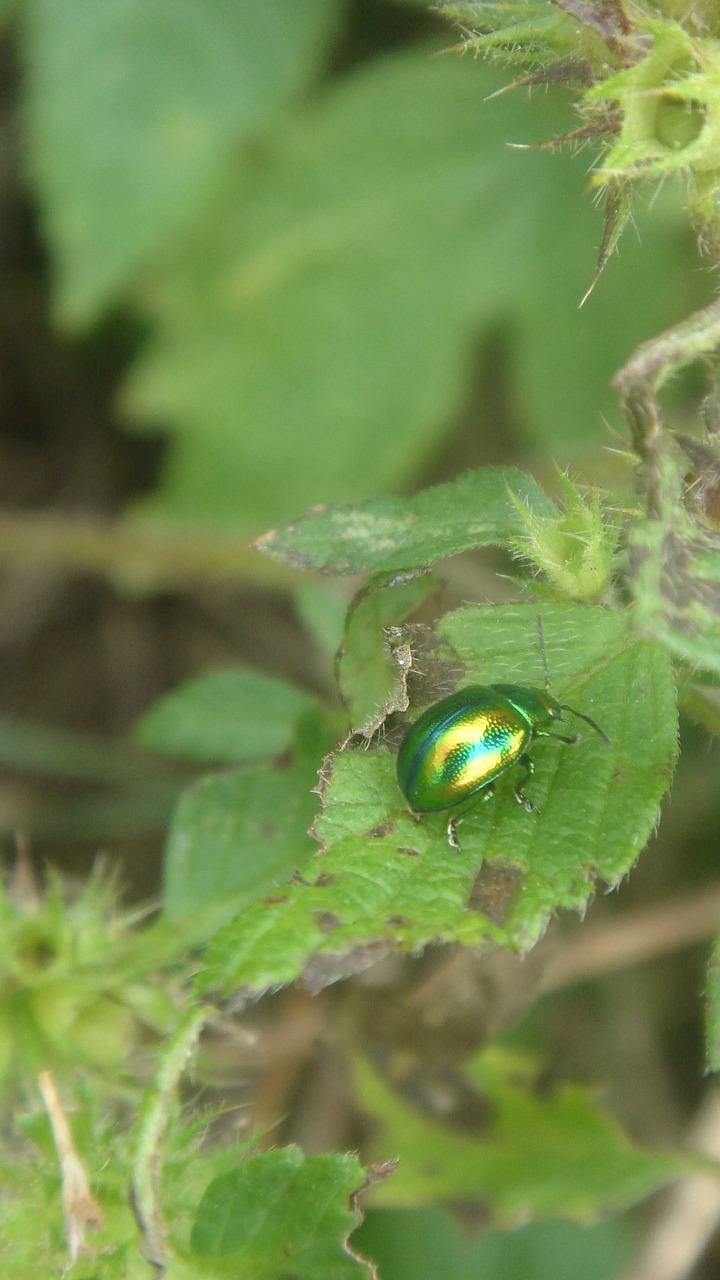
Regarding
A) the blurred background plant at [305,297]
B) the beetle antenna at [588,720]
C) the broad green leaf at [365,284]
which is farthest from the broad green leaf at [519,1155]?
the broad green leaf at [365,284]

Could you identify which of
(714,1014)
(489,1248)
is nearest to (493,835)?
(714,1014)

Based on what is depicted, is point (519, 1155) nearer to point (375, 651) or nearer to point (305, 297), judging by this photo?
point (375, 651)

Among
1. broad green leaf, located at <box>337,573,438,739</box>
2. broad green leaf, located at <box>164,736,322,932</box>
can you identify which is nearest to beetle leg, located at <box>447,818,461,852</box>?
broad green leaf, located at <box>337,573,438,739</box>

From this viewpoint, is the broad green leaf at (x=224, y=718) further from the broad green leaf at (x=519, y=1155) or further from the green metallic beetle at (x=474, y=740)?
the broad green leaf at (x=519, y=1155)

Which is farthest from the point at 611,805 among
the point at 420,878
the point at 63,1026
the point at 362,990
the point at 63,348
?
the point at 63,348

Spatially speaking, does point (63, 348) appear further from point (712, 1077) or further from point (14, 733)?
point (712, 1077)

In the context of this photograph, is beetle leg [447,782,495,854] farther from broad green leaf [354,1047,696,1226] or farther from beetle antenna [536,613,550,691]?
broad green leaf [354,1047,696,1226]
